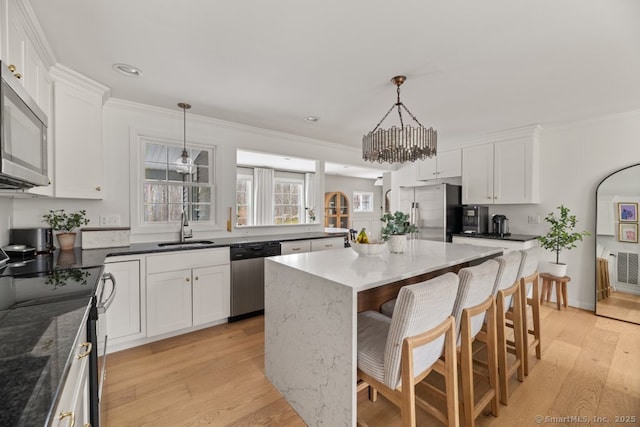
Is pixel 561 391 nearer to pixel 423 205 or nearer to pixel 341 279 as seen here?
pixel 341 279

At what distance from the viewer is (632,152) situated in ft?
10.5

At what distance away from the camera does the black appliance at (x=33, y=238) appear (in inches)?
87.0

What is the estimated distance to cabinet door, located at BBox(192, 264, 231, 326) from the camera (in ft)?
9.26

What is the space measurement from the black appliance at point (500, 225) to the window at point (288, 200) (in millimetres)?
3703

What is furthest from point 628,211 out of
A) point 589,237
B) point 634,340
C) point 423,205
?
point 423,205

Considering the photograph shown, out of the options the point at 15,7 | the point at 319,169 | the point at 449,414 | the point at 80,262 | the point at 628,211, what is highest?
the point at 15,7

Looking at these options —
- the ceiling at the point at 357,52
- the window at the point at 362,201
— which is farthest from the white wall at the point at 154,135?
the window at the point at 362,201

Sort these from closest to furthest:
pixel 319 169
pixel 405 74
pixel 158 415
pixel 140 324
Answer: pixel 158 415 < pixel 405 74 < pixel 140 324 < pixel 319 169

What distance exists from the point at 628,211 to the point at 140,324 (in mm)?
5164

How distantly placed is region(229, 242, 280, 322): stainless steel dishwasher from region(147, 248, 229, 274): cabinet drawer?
5.0 inches

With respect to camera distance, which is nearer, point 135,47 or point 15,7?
point 15,7

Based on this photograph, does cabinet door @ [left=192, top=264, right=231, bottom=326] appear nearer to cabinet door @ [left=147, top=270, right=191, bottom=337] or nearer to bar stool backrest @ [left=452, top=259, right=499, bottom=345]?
cabinet door @ [left=147, top=270, right=191, bottom=337]

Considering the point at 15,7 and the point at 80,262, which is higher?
the point at 15,7

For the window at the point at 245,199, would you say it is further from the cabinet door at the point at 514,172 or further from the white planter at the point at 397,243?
the cabinet door at the point at 514,172
